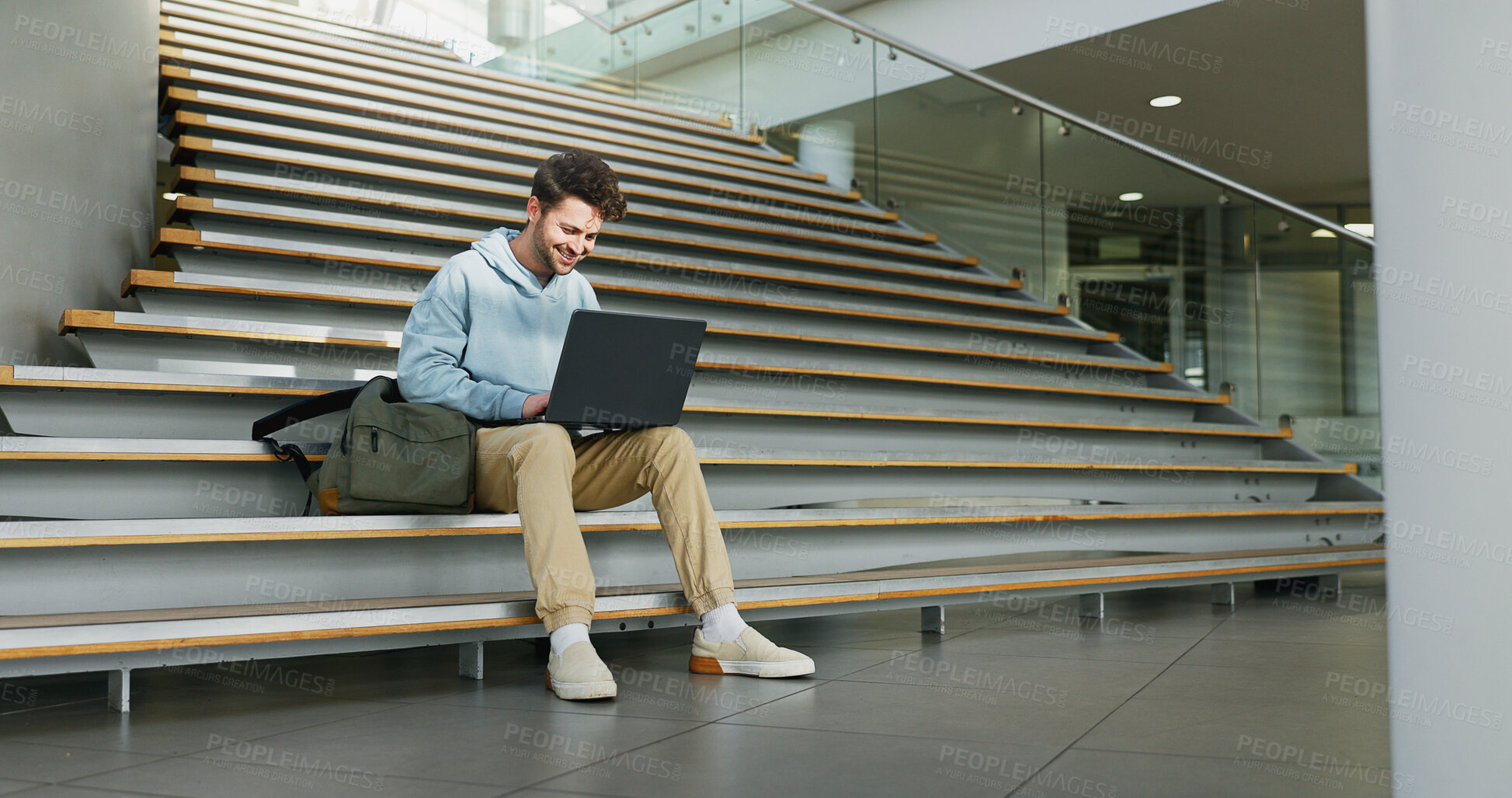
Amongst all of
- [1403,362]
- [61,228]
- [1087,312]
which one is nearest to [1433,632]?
[1403,362]

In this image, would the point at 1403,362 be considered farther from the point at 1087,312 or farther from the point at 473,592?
the point at 1087,312

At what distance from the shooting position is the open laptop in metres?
2.20

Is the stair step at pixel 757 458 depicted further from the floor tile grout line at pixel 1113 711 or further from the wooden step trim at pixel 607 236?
the wooden step trim at pixel 607 236

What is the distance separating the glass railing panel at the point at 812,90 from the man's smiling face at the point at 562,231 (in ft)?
11.9

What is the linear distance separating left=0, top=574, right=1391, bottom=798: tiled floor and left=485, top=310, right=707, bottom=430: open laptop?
524 millimetres

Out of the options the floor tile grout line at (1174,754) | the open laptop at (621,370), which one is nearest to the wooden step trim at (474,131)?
the open laptop at (621,370)

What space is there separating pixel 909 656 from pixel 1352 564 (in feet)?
7.13

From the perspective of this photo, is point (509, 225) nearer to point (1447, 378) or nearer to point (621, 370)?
point (621, 370)

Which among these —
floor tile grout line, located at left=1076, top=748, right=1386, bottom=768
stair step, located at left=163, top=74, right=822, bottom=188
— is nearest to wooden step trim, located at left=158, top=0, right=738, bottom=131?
stair step, located at left=163, top=74, right=822, bottom=188

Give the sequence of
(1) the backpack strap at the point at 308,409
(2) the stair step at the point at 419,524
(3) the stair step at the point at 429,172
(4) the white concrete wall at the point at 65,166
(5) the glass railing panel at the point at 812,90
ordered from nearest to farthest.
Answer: (2) the stair step at the point at 419,524 < (1) the backpack strap at the point at 308,409 < (4) the white concrete wall at the point at 65,166 < (3) the stair step at the point at 429,172 < (5) the glass railing panel at the point at 812,90

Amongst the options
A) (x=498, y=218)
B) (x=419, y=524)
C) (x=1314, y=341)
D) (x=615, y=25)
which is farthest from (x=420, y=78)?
(x=1314, y=341)

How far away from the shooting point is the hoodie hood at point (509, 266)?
2475 millimetres

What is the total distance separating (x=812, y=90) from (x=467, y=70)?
A: 6.09 ft

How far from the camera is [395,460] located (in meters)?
2.19
